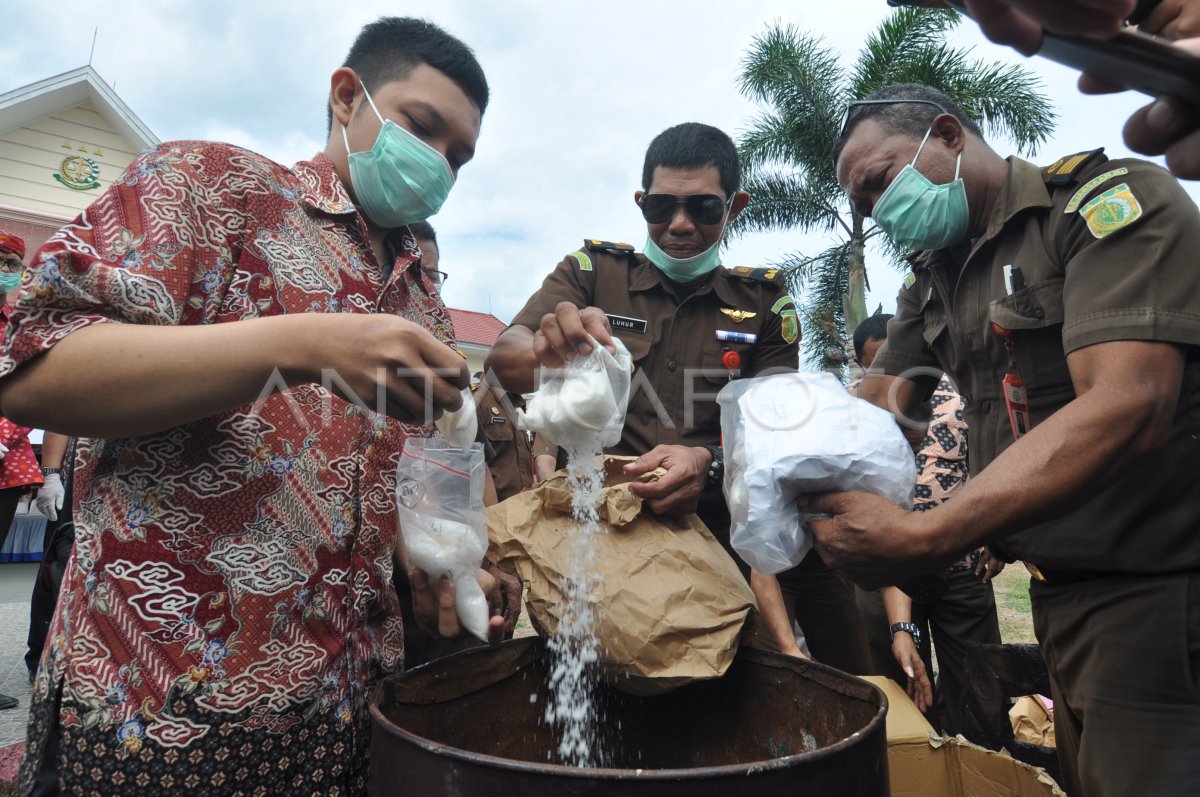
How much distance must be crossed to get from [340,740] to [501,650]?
1.54 feet

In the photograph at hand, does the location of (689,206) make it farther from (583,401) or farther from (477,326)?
(477,326)

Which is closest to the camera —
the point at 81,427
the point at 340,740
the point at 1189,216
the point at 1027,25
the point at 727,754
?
the point at 1027,25

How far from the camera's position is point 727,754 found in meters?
1.70

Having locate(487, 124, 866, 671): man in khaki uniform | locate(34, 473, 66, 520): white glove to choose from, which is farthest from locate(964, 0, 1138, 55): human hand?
locate(34, 473, 66, 520): white glove

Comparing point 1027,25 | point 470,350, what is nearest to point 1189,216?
point 1027,25

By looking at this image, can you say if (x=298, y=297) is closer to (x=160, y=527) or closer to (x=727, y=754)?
(x=160, y=527)

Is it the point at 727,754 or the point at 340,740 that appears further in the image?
the point at 727,754

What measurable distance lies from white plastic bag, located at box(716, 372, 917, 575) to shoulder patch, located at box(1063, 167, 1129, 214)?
673 mm

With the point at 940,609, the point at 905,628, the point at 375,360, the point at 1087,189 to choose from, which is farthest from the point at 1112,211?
the point at 940,609

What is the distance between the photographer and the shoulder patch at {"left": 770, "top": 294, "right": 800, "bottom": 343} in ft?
8.48

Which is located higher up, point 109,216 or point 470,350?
point 470,350

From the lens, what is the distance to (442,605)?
1.43m

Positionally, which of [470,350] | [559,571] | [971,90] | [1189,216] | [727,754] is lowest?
[727,754]

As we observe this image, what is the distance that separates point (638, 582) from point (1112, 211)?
1.30 metres
